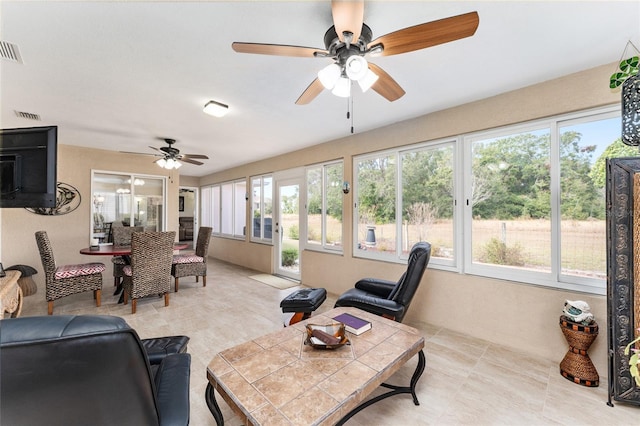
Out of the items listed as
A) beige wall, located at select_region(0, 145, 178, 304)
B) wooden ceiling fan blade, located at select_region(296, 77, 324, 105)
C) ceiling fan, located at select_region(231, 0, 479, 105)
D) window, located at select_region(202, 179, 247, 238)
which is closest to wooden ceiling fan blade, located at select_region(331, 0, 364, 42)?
ceiling fan, located at select_region(231, 0, 479, 105)

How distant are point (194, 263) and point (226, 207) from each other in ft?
9.91

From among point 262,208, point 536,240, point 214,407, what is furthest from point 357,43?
point 262,208

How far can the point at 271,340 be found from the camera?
5.72ft

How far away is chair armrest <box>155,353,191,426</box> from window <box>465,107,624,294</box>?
2881 millimetres

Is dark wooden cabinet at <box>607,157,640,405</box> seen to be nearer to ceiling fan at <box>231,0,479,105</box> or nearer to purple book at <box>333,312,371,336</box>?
ceiling fan at <box>231,0,479,105</box>

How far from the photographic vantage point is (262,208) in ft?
19.9

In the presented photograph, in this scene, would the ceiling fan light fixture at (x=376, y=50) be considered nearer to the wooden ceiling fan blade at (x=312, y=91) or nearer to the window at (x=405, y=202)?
the wooden ceiling fan blade at (x=312, y=91)

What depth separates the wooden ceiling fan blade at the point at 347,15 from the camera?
3.92 feet

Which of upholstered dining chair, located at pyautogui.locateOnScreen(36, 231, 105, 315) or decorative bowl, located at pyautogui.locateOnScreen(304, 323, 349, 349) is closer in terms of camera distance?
Result: decorative bowl, located at pyautogui.locateOnScreen(304, 323, 349, 349)

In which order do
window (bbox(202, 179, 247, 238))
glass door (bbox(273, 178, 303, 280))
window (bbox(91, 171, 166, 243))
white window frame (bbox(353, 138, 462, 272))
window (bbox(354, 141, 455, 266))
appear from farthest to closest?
window (bbox(202, 179, 247, 238)) → glass door (bbox(273, 178, 303, 280)) → window (bbox(91, 171, 166, 243)) → window (bbox(354, 141, 455, 266)) → white window frame (bbox(353, 138, 462, 272))

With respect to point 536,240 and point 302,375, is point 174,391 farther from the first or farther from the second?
point 536,240

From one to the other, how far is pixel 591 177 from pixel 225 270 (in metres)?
6.26

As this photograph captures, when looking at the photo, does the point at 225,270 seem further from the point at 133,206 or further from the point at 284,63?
the point at 284,63

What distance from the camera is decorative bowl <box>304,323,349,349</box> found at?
1.62 metres
